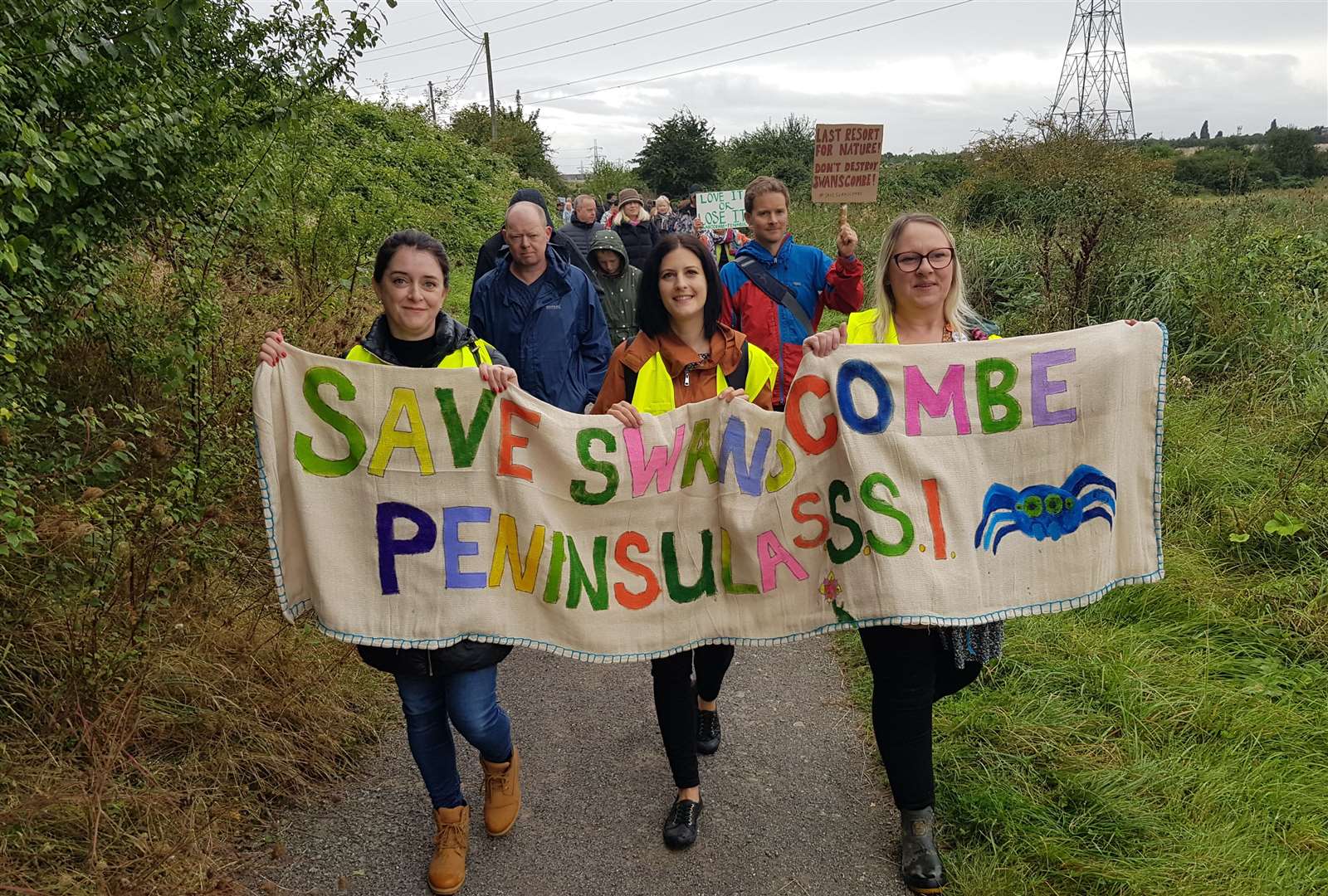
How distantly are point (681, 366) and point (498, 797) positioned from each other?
1.64 metres

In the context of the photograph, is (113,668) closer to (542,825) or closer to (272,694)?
(272,694)

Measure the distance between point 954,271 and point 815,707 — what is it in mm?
2073

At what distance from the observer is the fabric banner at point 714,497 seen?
2.78m

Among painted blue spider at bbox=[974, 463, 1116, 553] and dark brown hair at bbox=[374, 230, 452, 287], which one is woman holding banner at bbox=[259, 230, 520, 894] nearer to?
dark brown hair at bbox=[374, 230, 452, 287]

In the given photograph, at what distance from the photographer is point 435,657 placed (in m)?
2.85

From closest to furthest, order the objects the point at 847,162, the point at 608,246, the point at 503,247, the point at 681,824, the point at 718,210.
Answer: the point at 681,824
the point at 503,247
the point at 847,162
the point at 608,246
the point at 718,210

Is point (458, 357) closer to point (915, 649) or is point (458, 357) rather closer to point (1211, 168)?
point (915, 649)

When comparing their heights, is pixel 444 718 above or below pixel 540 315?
below

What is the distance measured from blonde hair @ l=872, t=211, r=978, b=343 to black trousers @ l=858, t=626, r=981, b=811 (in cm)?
97

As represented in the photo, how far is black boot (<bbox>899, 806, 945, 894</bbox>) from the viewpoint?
276cm

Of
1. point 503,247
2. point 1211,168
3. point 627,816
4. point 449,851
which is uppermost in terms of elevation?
point 1211,168

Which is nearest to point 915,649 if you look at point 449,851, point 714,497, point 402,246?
point 714,497

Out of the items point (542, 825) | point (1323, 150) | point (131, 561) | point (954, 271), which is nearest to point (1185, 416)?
point (954, 271)

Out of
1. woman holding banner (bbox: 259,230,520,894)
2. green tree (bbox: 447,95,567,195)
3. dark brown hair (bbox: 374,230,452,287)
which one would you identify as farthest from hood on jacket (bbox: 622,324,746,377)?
green tree (bbox: 447,95,567,195)
